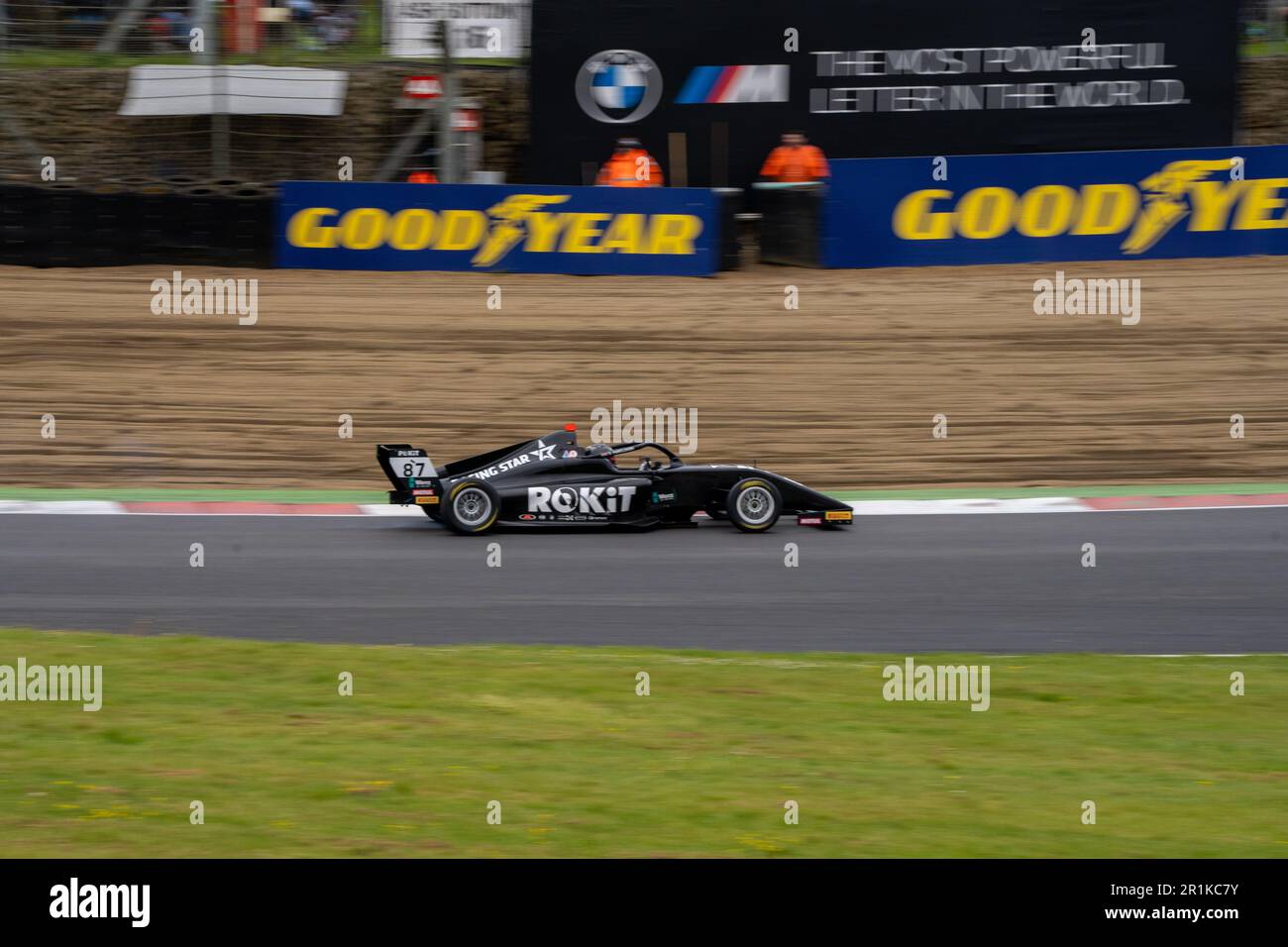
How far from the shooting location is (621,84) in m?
23.6

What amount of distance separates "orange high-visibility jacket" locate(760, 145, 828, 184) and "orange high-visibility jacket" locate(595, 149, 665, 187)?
1746 millimetres

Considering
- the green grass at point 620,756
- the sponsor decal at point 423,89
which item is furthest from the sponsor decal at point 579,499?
the sponsor decal at point 423,89

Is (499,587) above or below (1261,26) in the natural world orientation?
below

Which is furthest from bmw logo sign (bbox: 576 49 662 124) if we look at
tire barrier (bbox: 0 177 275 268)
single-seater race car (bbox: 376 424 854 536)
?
single-seater race car (bbox: 376 424 854 536)

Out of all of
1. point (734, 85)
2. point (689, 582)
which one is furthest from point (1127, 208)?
point (689, 582)

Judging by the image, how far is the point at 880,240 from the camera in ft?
69.2

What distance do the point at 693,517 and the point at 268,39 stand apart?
15092 mm

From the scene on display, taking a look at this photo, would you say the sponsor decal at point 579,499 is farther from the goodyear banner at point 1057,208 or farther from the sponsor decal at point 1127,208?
the sponsor decal at point 1127,208

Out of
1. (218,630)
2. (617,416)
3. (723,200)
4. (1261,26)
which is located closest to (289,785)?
(218,630)

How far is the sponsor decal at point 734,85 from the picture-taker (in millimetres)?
23469

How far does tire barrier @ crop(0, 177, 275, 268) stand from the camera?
20.5 metres

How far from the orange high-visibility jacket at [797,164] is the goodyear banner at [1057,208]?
3.54 feet

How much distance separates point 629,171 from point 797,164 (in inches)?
96.8

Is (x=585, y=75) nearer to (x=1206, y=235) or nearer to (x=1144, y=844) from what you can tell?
(x=1206, y=235)
